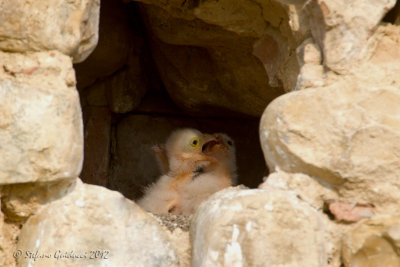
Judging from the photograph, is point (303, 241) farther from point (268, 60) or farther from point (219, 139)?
point (219, 139)

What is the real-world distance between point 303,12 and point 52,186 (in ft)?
2.70

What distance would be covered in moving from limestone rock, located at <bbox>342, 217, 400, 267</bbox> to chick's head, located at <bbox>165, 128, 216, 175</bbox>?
1664mm

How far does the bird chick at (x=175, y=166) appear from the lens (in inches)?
109

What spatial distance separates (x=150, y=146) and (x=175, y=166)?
44 centimetres

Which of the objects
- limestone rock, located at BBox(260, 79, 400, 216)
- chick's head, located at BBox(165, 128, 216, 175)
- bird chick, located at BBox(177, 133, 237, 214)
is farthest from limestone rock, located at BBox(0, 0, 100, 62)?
chick's head, located at BBox(165, 128, 216, 175)

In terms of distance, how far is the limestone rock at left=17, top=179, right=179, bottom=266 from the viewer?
1.39 m

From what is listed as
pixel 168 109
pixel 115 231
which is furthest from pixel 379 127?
pixel 168 109

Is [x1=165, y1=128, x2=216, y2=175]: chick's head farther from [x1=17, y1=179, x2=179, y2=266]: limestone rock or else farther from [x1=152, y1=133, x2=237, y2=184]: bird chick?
[x1=17, y1=179, x2=179, y2=266]: limestone rock

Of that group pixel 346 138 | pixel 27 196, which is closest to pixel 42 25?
pixel 27 196

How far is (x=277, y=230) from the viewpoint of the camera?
1.39 meters

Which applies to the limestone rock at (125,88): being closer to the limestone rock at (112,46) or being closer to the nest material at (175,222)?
the limestone rock at (112,46)

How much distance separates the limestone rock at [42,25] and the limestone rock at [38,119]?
25 mm

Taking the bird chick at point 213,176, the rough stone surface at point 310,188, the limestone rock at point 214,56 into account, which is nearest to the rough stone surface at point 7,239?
the rough stone surface at point 310,188

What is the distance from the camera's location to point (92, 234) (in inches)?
55.9
